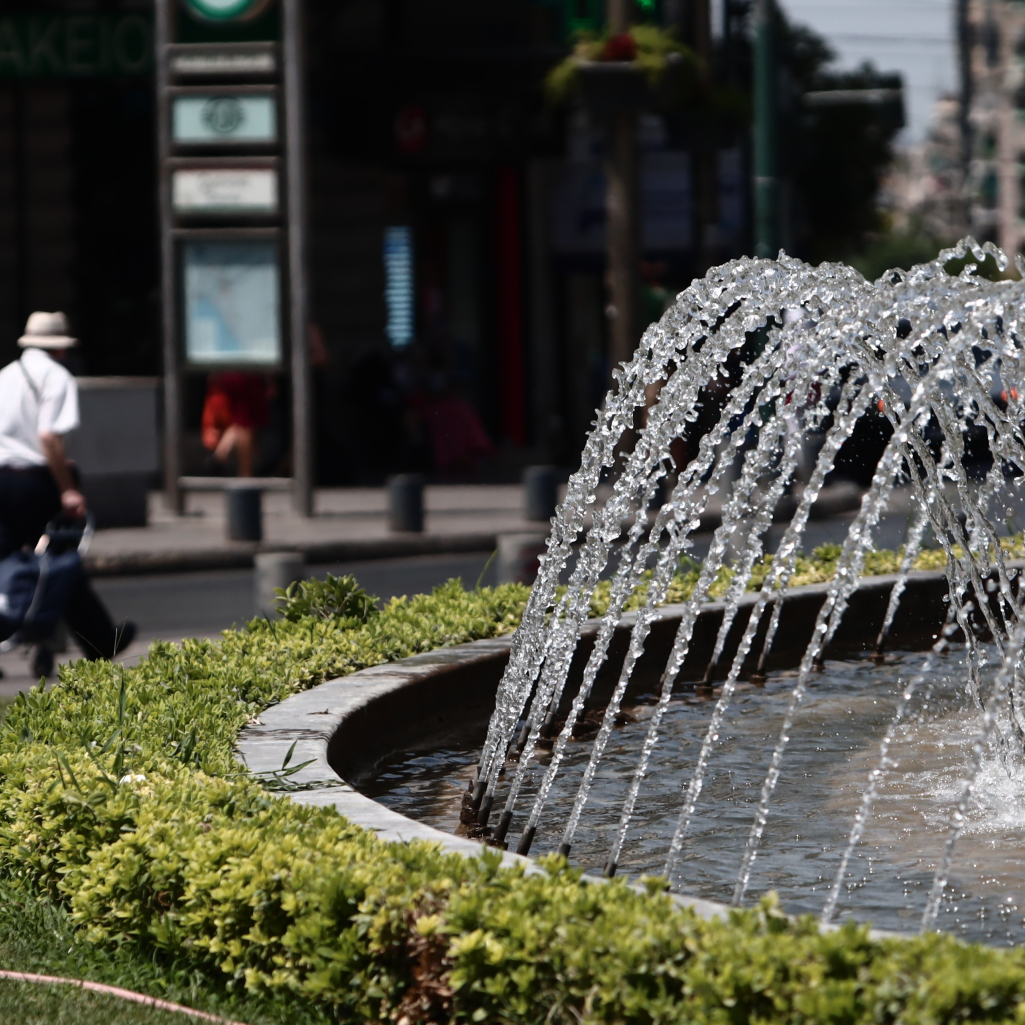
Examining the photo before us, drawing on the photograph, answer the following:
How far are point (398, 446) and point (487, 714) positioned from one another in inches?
572

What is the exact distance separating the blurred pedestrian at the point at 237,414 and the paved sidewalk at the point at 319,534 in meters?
0.58

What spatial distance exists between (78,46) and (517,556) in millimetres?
11794

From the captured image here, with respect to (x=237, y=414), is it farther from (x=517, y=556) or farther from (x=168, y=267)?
(x=517, y=556)

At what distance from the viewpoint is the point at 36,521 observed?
947cm

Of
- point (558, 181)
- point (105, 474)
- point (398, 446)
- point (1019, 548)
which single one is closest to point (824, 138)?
point (558, 181)

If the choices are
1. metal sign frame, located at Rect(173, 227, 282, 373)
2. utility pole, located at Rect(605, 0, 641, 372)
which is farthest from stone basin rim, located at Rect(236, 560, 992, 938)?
metal sign frame, located at Rect(173, 227, 282, 373)

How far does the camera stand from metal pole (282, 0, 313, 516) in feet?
54.2

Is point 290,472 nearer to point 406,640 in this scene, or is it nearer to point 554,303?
point 554,303

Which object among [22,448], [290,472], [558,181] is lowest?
[290,472]

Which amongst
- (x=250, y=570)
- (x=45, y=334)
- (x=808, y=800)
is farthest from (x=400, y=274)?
(x=808, y=800)

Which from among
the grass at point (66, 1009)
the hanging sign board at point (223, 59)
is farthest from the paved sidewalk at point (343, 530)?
the grass at point (66, 1009)

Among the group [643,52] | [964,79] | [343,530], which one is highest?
[964,79]

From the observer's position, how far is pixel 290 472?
20391 millimetres

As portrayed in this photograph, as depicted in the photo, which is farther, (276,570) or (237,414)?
(237,414)
